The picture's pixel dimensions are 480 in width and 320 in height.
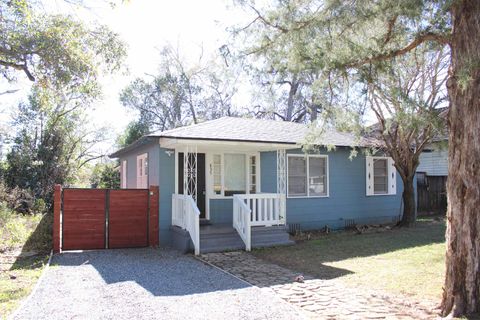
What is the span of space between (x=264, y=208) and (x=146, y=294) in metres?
5.22

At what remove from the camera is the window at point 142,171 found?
12438 millimetres

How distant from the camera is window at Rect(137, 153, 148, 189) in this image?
12438 millimetres

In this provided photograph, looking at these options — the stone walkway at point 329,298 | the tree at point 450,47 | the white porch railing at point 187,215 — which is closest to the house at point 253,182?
the white porch railing at point 187,215

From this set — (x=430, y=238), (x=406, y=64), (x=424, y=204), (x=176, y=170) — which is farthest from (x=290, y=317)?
(x=424, y=204)

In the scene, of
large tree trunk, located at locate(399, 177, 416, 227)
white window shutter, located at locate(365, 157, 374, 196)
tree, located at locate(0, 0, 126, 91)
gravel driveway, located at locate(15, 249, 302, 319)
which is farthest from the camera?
white window shutter, located at locate(365, 157, 374, 196)

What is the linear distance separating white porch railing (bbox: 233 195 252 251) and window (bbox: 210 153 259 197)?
4.17 ft

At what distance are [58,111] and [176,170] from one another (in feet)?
39.7

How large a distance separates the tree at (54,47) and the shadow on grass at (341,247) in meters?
5.65

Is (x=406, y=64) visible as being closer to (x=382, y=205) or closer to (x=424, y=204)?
(x=382, y=205)

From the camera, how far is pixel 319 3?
643 cm

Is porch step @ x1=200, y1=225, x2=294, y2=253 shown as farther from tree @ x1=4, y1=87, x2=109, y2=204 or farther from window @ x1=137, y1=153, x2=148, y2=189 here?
tree @ x1=4, y1=87, x2=109, y2=204

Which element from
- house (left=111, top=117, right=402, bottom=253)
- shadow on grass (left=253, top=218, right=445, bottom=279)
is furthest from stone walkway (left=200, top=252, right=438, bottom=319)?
house (left=111, top=117, right=402, bottom=253)

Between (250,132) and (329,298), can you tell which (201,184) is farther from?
(329,298)

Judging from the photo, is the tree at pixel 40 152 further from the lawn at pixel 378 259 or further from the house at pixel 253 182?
the lawn at pixel 378 259
